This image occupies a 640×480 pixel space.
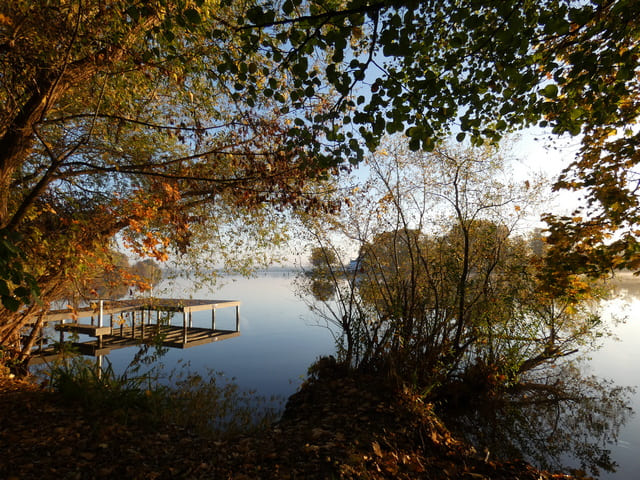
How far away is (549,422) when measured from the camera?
6.42m

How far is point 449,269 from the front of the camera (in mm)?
5559

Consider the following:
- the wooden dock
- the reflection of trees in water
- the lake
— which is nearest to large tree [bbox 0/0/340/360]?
the wooden dock

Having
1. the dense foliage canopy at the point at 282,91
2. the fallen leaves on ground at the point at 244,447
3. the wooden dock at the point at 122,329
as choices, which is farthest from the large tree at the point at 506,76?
the wooden dock at the point at 122,329

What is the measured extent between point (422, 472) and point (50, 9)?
5531 mm

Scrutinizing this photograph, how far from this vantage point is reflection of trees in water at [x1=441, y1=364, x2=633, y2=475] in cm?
521

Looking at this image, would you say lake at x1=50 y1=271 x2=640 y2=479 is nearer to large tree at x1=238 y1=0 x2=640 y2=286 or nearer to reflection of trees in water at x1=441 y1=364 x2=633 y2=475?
reflection of trees in water at x1=441 y1=364 x2=633 y2=475

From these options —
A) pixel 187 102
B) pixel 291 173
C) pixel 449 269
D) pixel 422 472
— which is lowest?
pixel 422 472

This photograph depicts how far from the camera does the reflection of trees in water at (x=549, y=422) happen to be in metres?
→ 5.21

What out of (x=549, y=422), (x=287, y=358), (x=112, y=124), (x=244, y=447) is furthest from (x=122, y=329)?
(x=549, y=422)

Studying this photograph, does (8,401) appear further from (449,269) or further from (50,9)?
(449,269)

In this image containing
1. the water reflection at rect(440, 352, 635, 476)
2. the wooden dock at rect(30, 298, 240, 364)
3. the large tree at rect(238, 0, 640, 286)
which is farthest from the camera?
the wooden dock at rect(30, 298, 240, 364)

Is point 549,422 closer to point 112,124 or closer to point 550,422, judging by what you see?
point 550,422

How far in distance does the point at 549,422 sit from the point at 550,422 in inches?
0.9

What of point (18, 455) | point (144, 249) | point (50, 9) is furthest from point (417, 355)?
point (50, 9)
